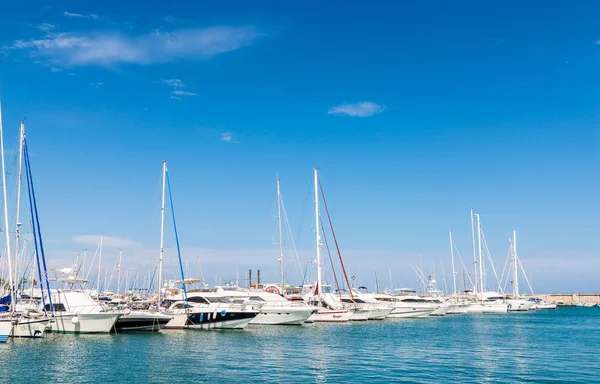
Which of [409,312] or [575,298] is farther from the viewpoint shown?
[575,298]

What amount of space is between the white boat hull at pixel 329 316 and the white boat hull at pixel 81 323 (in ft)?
78.7

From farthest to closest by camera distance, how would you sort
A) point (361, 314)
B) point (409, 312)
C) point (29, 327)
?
point (409, 312) → point (361, 314) → point (29, 327)

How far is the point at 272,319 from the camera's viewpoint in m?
55.4

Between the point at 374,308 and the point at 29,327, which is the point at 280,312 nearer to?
the point at 374,308

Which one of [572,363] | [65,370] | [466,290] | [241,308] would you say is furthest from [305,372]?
[466,290]

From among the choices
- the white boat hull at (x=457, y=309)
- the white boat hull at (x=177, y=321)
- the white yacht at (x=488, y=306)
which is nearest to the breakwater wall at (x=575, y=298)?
the white yacht at (x=488, y=306)

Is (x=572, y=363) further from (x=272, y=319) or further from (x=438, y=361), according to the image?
(x=272, y=319)

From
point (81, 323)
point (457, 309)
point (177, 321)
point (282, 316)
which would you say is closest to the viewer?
point (81, 323)

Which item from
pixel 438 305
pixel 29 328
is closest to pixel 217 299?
pixel 29 328

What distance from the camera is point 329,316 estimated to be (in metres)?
62.0

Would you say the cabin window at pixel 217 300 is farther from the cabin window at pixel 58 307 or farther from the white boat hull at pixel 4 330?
the white boat hull at pixel 4 330

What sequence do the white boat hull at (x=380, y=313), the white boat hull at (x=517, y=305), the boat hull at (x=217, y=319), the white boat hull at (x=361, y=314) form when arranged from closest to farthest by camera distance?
the boat hull at (x=217, y=319) → the white boat hull at (x=361, y=314) → the white boat hull at (x=380, y=313) → the white boat hull at (x=517, y=305)

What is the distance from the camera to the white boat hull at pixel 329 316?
61344mm

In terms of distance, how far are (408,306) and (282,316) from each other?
29650mm
